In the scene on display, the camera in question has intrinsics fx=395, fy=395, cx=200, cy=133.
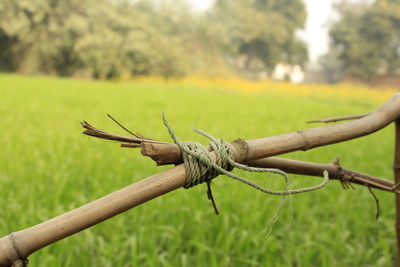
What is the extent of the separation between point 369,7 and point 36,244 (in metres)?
27.8

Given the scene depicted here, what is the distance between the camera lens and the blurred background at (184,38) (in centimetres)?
1870

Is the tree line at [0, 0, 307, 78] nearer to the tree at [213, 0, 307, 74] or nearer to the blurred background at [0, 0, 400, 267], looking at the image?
the blurred background at [0, 0, 400, 267]

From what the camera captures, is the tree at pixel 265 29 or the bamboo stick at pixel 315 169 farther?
the tree at pixel 265 29

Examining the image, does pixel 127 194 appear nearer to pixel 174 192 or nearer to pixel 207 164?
pixel 207 164

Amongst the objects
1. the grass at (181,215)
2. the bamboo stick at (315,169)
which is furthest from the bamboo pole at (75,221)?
the grass at (181,215)

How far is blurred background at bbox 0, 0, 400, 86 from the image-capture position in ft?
61.4

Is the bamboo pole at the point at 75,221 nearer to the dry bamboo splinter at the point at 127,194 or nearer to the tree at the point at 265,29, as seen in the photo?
the dry bamboo splinter at the point at 127,194

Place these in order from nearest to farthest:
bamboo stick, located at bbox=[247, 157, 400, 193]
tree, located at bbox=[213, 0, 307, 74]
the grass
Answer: bamboo stick, located at bbox=[247, 157, 400, 193]
the grass
tree, located at bbox=[213, 0, 307, 74]

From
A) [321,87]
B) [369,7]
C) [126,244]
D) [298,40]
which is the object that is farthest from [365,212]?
[298,40]

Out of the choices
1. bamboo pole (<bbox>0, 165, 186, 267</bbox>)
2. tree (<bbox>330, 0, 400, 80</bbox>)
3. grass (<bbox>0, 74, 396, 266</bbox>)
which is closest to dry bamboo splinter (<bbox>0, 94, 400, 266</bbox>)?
bamboo pole (<bbox>0, 165, 186, 267</bbox>)

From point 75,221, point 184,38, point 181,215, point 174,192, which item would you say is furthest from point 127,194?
point 184,38

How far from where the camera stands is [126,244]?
7.06ft

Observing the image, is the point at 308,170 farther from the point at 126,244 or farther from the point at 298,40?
the point at 298,40

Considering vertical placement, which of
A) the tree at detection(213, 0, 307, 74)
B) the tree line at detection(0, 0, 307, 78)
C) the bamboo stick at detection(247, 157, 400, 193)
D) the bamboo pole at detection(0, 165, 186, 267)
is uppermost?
the tree at detection(213, 0, 307, 74)
